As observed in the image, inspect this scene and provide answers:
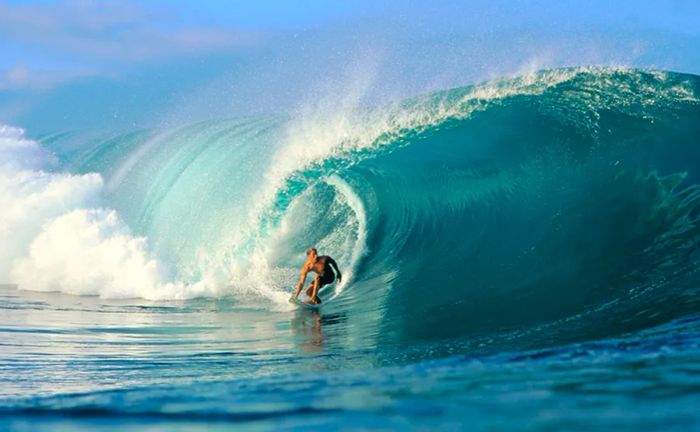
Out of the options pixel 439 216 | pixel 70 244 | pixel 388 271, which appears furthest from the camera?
pixel 70 244

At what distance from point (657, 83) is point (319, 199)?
5.90 meters

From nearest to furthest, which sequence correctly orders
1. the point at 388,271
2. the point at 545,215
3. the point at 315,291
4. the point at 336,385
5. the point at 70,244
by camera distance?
the point at 336,385 → the point at 315,291 → the point at 545,215 → the point at 388,271 → the point at 70,244

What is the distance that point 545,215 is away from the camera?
1070cm

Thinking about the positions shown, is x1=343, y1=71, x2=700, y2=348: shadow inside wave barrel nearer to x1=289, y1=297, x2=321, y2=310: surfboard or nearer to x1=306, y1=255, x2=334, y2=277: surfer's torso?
x1=306, y1=255, x2=334, y2=277: surfer's torso

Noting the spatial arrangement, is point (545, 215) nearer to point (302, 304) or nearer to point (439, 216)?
point (439, 216)

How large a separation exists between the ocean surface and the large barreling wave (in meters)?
0.04

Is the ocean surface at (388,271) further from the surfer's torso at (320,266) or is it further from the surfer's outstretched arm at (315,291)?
the surfer's torso at (320,266)

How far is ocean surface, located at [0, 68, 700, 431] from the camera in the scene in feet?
13.0

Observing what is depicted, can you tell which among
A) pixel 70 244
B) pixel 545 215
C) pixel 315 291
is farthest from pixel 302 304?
pixel 70 244

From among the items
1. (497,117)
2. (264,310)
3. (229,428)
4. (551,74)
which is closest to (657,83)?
(551,74)

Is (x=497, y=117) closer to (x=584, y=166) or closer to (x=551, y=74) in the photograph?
(x=551, y=74)

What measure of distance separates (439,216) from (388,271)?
58.6 inches

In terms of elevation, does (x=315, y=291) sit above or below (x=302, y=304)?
above

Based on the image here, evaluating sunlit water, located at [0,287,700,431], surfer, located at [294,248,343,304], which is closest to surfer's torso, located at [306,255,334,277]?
surfer, located at [294,248,343,304]
